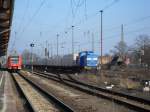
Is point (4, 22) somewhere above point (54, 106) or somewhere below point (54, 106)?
above

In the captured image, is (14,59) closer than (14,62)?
No

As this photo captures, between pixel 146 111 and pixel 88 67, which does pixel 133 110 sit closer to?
pixel 146 111

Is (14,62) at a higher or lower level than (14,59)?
lower

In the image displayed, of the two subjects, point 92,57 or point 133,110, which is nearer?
point 133,110

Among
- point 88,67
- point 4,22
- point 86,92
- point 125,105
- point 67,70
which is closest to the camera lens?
point 125,105

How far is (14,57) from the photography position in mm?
75500

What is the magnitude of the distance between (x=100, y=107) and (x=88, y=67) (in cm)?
4462

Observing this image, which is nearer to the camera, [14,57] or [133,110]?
[133,110]

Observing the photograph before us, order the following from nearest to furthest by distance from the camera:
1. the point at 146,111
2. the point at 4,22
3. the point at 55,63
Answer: the point at 146,111 < the point at 4,22 < the point at 55,63

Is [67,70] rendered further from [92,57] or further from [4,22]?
[4,22]

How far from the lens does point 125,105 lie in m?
18.0

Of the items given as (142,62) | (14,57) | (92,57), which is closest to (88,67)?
(92,57)

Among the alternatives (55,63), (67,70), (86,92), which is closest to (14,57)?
(67,70)

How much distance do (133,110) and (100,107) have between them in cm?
211
